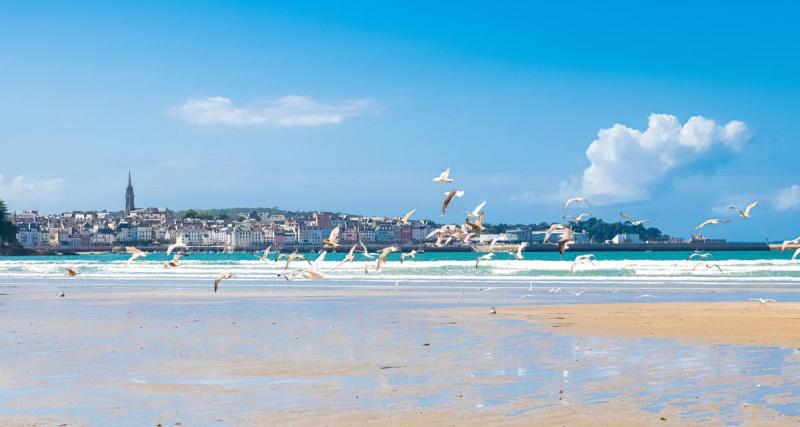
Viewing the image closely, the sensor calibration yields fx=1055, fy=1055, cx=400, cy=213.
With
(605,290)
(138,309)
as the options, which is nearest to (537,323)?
(138,309)

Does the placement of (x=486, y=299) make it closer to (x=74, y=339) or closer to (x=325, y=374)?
(x=74, y=339)

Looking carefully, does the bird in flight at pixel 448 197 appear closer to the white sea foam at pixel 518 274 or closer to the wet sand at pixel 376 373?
the wet sand at pixel 376 373

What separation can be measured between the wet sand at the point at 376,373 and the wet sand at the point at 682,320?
215 mm

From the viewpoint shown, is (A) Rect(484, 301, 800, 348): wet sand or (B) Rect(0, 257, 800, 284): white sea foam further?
(B) Rect(0, 257, 800, 284): white sea foam

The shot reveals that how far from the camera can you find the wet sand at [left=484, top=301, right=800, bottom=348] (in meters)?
17.4

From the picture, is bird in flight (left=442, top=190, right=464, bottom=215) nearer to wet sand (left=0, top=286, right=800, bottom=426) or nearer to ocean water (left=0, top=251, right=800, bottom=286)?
wet sand (left=0, top=286, right=800, bottom=426)

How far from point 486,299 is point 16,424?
21.7 m

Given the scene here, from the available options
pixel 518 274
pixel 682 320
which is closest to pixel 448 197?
pixel 682 320

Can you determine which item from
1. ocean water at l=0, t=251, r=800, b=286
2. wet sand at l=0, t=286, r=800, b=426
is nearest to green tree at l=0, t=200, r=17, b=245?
ocean water at l=0, t=251, r=800, b=286

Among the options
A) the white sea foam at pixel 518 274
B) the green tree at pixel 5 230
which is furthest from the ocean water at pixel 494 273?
the green tree at pixel 5 230

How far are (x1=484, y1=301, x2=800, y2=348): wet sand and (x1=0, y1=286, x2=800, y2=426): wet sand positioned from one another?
215 mm

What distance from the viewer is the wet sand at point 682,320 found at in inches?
683

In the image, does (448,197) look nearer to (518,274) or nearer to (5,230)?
(518,274)

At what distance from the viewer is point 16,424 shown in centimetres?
962
